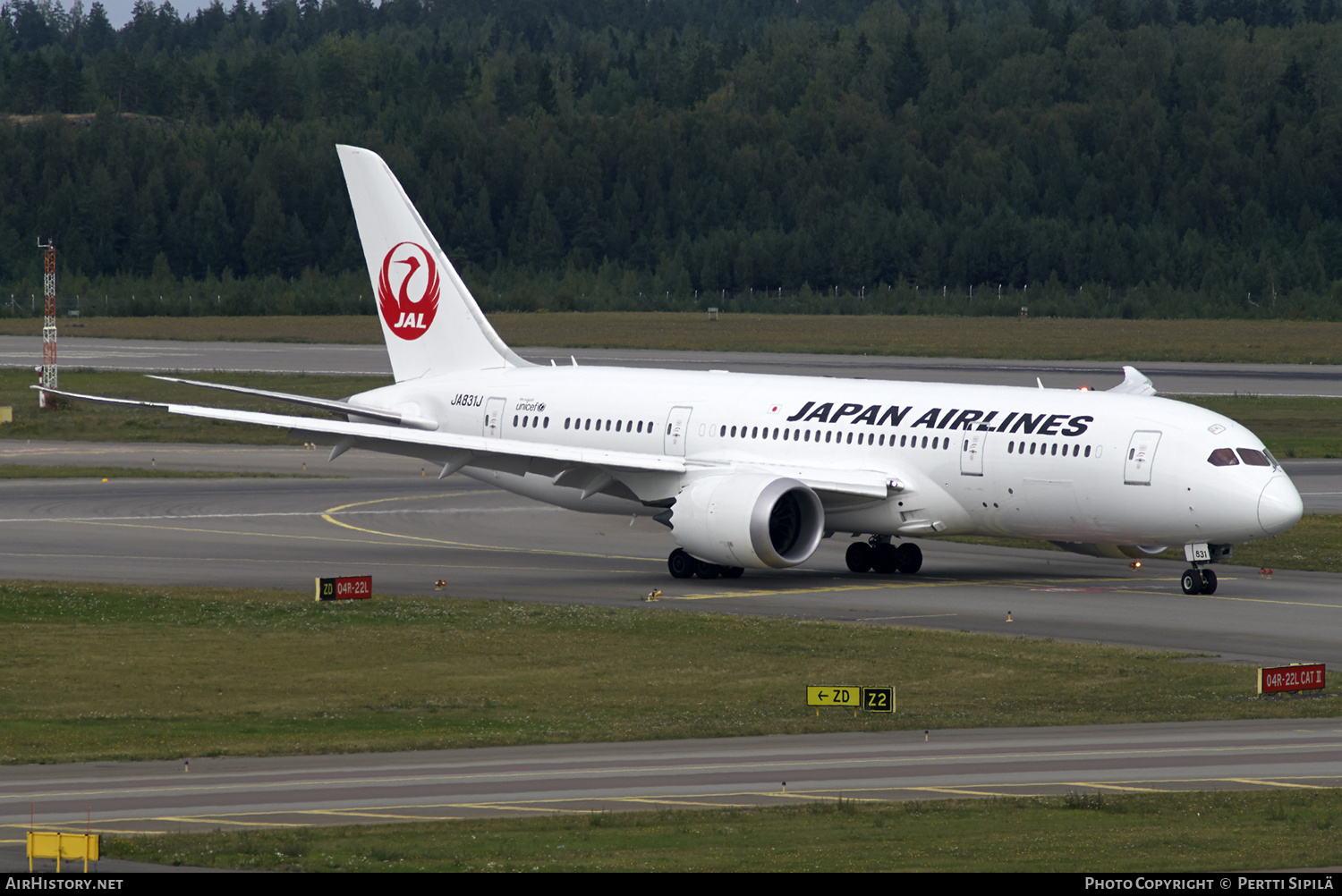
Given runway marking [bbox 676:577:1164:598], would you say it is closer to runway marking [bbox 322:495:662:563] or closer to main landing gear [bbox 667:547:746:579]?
main landing gear [bbox 667:547:746:579]

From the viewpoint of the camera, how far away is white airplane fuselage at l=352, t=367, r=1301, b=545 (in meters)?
39.1

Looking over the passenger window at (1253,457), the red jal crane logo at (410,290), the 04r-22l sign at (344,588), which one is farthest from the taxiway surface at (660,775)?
the red jal crane logo at (410,290)

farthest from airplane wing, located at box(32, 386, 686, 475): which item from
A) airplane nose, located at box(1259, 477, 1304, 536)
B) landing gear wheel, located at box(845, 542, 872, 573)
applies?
airplane nose, located at box(1259, 477, 1304, 536)

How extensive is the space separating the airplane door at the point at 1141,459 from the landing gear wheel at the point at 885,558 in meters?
7.19

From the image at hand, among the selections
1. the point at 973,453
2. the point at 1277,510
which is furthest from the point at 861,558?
the point at 1277,510

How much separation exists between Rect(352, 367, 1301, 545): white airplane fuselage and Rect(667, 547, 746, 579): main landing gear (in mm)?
1961

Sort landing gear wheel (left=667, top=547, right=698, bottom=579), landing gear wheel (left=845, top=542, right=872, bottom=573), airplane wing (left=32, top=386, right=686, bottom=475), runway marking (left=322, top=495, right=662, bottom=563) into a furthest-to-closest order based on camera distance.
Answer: runway marking (left=322, top=495, right=662, bottom=563) < landing gear wheel (left=845, top=542, right=872, bottom=573) < landing gear wheel (left=667, top=547, right=698, bottom=579) < airplane wing (left=32, top=386, right=686, bottom=475)

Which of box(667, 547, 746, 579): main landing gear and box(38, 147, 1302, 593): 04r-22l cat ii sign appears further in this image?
box(667, 547, 746, 579): main landing gear

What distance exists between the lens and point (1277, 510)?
38344mm

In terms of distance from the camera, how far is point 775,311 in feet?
561

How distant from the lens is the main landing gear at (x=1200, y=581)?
3994cm

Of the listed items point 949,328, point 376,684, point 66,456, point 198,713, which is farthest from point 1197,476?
point 949,328

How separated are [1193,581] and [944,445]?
6.28 meters
